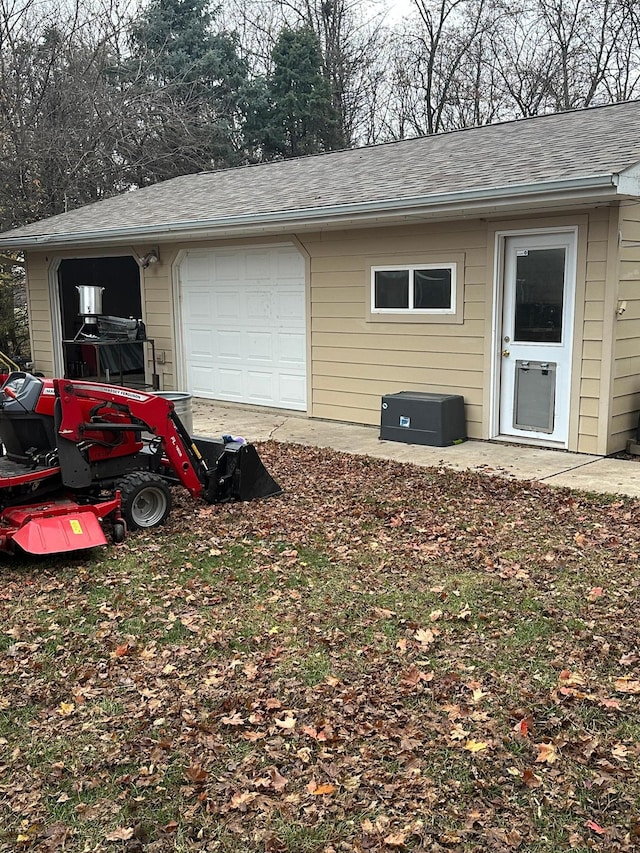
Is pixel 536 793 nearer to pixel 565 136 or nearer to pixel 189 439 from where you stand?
pixel 189 439

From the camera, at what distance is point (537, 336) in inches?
313

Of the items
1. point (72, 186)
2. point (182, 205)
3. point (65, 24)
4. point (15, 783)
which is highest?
point (65, 24)

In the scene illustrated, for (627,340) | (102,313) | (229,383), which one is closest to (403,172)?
(627,340)

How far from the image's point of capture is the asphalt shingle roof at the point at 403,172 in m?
7.65

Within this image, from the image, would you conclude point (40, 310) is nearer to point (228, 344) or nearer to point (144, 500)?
point (228, 344)

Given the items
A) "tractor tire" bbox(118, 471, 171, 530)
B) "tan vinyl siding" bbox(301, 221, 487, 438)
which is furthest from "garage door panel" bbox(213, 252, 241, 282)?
"tractor tire" bbox(118, 471, 171, 530)

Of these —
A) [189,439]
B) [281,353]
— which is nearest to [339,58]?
[281,353]

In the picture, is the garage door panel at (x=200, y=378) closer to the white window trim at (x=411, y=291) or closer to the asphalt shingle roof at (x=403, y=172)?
the asphalt shingle roof at (x=403, y=172)

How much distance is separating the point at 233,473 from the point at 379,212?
11.5 feet

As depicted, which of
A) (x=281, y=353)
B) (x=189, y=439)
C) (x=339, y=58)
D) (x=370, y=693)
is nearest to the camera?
(x=370, y=693)

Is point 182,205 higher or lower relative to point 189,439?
higher

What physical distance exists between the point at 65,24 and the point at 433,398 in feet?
55.4

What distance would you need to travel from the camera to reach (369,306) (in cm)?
933

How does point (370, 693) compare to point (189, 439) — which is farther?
point (189, 439)
